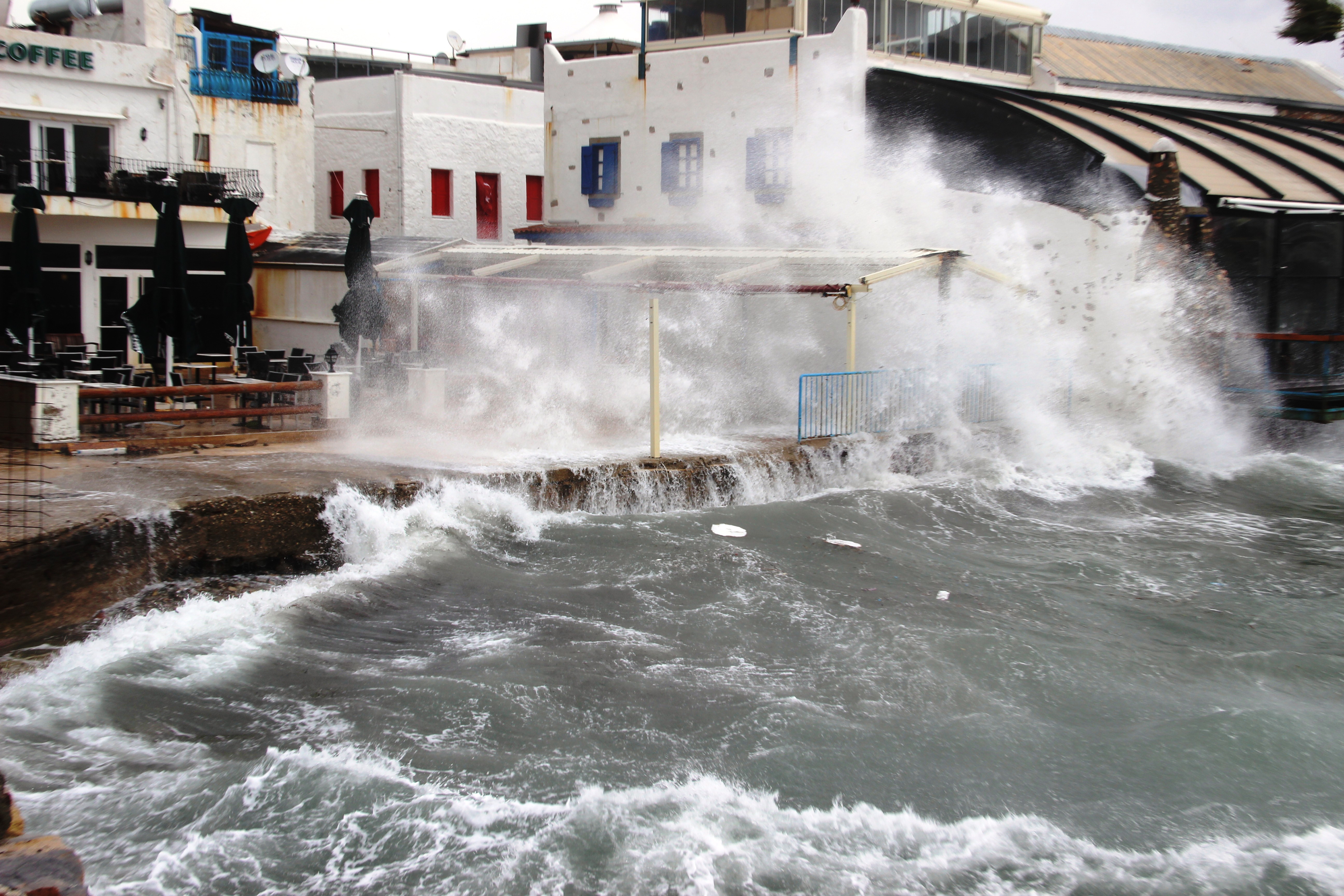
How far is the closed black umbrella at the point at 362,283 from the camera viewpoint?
15.6 meters

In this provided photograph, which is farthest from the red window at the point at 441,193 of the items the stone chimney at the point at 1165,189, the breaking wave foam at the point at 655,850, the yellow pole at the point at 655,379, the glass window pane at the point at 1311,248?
the breaking wave foam at the point at 655,850

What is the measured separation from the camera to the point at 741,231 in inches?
815

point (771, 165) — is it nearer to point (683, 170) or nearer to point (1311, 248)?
point (683, 170)

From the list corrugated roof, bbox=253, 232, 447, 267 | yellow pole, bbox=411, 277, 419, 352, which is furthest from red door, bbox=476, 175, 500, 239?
yellow pole, bbox=411, 277, 419, 352

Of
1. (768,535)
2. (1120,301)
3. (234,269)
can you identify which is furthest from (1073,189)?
(234,269)

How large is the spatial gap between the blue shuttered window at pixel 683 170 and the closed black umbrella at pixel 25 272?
11.7m

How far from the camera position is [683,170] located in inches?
872

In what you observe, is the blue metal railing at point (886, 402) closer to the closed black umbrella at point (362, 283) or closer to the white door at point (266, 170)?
the closed black umbrella at point (362, 283)

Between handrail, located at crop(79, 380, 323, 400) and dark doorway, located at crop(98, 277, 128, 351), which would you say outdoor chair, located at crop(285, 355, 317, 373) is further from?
dark doorway, located at crop(98, 277, 128, 351)

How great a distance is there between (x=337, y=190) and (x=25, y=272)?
53.1 ft

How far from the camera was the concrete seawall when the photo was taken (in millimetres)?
8109

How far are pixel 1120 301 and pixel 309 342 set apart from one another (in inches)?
620

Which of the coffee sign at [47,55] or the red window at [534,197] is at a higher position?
the coffee sign at [47,55]

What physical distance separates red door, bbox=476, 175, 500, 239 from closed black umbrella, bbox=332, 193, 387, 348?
13.1 meters
